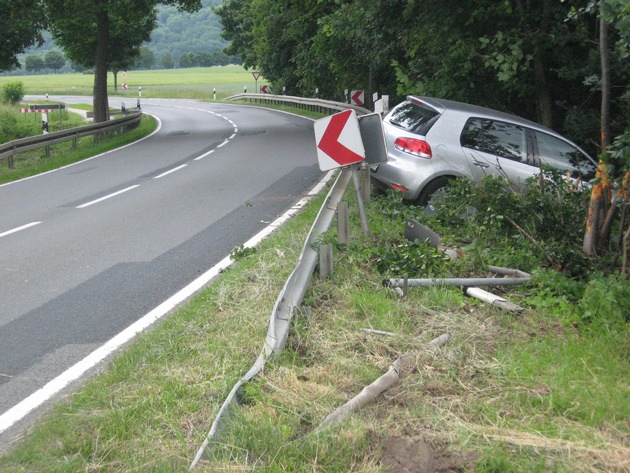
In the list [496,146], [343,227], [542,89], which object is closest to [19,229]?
[343,227]

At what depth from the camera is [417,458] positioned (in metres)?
3.87

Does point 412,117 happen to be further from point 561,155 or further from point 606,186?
point 606,186

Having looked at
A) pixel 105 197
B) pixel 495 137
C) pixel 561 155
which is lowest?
pixel 105 197

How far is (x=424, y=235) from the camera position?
25.2 feet

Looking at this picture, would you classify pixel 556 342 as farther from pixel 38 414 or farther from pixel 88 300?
pixel 88 300

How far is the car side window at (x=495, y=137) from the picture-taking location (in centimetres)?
1039

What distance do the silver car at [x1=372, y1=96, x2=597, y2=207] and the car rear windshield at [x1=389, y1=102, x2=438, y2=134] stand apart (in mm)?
19

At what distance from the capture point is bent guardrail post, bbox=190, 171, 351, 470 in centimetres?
406

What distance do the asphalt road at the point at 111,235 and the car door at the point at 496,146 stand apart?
301 cm

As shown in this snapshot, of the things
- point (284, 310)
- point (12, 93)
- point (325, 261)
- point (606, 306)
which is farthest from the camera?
point (12, 93)

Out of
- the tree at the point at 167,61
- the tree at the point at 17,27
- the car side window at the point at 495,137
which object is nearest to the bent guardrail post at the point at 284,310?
the car side window at the point at 495,137

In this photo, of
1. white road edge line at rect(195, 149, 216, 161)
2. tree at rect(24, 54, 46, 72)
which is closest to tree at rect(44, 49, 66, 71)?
tree at rect(24, 54, 46, 72)

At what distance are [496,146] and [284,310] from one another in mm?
5817

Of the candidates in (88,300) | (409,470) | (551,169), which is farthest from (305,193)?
(409,470)
